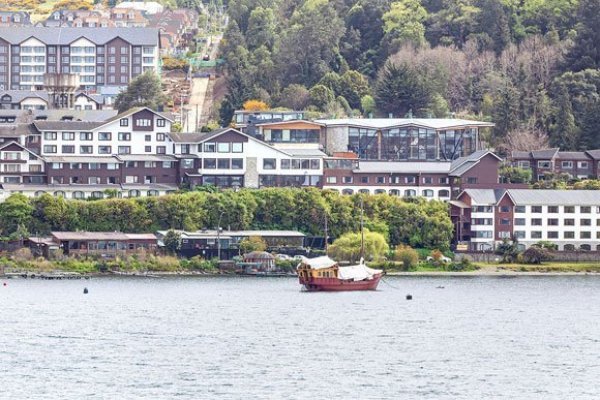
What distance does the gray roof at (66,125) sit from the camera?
104m

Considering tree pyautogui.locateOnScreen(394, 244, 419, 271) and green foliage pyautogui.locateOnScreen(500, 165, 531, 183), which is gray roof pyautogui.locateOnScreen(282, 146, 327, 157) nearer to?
green foliage pyautogui.locateOnScreen(500, 165, 531, 183)

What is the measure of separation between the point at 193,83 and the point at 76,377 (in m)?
83.9

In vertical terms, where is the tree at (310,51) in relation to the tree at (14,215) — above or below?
above

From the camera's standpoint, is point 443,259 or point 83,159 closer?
point 443,259

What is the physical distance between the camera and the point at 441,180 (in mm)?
101500

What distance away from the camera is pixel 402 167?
335 ft

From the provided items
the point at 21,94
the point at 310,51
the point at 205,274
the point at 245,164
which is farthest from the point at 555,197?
the point at 21,94

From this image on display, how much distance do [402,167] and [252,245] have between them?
550 inches

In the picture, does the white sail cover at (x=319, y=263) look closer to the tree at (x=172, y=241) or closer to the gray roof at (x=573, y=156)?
the tree at (x=172, y=241)

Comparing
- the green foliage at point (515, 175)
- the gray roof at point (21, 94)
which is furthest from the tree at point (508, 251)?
the gray roof at point (21, 94)

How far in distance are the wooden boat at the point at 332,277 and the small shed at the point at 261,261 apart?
25.1 feet

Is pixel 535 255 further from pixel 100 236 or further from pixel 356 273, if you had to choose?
pixel 100 236

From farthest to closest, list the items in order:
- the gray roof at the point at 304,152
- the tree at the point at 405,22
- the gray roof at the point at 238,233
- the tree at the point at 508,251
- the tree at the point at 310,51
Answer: the tree at the point at 310,51, the tree at the point at 405,22, the gray roof at the point at 304,152, the tree at the point at 508,251, the gray roof at the point at 238,233

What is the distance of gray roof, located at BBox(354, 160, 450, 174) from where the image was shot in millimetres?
101375
